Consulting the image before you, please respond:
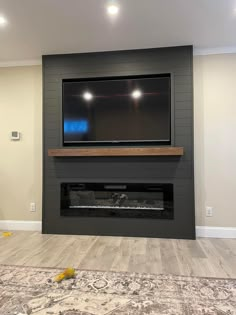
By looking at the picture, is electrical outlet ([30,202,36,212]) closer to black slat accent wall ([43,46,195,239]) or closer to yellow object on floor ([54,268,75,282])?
black slat accent wall ([43,46,195,239])

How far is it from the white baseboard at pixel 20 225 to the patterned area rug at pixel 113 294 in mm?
1409

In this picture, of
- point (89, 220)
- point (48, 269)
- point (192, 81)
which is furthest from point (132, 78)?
point (48, 269)

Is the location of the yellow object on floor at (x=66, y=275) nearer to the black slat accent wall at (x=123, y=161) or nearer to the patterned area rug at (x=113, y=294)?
the patterned area rug at (x=113, y=294)

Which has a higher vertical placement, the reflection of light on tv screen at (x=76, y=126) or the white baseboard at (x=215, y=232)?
the reflection of light on tv screen at (x=76, y=126)

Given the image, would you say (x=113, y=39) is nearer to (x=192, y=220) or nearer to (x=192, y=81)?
(x=192, y=81)

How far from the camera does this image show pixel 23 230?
378cm

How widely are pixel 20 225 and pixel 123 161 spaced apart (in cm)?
186

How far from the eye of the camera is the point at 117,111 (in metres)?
3.46

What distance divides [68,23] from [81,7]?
Answer: 0.35 meters

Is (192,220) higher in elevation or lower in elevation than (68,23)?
lower

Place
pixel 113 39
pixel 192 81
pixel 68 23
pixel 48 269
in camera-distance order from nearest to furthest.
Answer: pixel 48 269
pixel 68 23
pixel 113 39
pixel 192 81

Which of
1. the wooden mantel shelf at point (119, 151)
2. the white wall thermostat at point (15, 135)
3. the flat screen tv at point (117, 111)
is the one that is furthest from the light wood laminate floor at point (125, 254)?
the white wall thermostat at point (15, 135)

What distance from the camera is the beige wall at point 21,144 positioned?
3.80 meters

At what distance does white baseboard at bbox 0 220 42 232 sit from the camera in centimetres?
377
